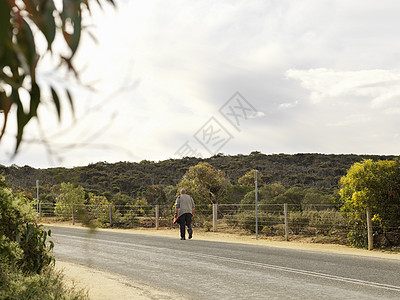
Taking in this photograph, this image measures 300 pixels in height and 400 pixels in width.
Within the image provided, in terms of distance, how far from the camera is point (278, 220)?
65.2ft

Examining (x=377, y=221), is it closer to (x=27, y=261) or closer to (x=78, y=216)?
(x=27, y=261)

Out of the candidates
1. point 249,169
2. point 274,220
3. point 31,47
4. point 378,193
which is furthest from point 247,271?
point 249,169

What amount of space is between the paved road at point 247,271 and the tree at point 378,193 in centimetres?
272

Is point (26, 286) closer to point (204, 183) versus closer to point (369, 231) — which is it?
point (369, 231)

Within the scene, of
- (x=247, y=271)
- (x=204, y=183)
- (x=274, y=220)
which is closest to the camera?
(x=247, y=271)

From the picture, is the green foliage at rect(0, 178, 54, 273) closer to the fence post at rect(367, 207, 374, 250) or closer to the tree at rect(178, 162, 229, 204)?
the fence post at rect(367, 207, 374, 250)

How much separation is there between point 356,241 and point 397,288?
7.18 metres

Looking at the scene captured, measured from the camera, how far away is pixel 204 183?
25.0 meters

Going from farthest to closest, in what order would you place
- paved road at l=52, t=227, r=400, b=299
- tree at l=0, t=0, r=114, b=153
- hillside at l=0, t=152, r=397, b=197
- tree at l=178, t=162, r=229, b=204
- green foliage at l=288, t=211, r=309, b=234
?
1. hillside at l=0, t=152, r=397, b=197
2. tree at l=178, t=162, r=229, b=204
3. green foliage at l=288, t=211, r=309, b=234
4. paved road at l=52, t=227, r=400, b=299
5. tree at l=0, t=0, r=114, b=153

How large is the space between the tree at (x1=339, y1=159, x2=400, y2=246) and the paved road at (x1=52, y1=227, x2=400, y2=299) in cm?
272

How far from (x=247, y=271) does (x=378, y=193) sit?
260 inches

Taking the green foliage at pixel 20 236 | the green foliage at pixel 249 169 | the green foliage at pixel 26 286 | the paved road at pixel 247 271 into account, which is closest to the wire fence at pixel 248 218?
the paved road at pixel 247 271

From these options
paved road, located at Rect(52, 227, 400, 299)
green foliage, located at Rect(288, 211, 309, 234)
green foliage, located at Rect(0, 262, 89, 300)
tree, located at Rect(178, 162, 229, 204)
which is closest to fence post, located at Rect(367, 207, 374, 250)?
paved road, located at Rect(52, 227, 400, 299)

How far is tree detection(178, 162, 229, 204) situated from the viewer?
24.6 metres
